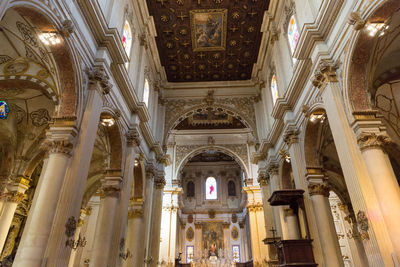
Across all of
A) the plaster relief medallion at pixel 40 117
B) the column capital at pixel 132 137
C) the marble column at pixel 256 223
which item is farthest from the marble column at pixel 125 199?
the marble column at pixel 256 223

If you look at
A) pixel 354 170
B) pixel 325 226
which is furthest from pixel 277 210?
pixel 354 170

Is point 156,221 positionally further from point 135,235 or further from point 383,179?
point 383,179

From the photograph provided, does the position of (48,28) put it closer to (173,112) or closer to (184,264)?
(173,112)

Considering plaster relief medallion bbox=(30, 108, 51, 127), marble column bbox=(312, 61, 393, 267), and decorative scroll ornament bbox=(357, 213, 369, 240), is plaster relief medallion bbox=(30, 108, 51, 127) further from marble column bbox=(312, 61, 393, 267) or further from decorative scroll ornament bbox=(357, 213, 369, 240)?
decorative scroll ornament bbox=(357, 213, 369, 240)

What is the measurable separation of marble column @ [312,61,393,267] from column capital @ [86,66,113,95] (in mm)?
6328

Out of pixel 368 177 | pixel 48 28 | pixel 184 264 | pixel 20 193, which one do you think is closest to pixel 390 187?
pixel 368 177

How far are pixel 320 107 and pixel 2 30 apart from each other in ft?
32.6

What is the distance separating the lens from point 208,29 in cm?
1551

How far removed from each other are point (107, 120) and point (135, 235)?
586 cm

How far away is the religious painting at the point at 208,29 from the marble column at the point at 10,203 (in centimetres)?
1101

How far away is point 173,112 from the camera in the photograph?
18578 millimetres

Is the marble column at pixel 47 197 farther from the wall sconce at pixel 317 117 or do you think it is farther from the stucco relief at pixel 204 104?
the stucco relief at pixel 204 104

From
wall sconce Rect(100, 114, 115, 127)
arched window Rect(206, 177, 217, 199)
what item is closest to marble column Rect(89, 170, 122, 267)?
wall sconce Rect(100, 114, 115, 127)

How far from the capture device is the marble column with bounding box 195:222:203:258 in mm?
29500
